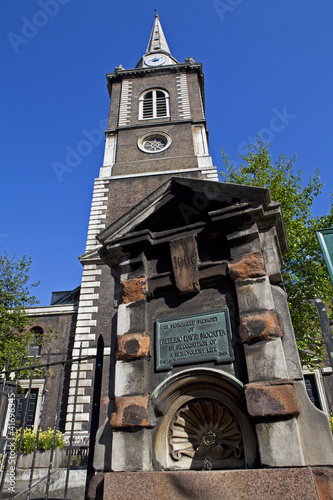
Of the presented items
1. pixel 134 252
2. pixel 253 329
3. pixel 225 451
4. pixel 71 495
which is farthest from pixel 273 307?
pixel 71 495

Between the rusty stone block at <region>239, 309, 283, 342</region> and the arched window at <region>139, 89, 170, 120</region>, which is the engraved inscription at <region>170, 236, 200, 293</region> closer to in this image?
the rusty stone block at <region>239, 309, 283, 342</region>

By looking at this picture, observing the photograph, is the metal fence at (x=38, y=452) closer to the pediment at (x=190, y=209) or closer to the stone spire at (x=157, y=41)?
the pediment at (x=190, y=209)

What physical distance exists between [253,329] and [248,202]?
167 centimetres

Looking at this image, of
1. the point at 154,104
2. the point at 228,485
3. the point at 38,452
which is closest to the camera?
the point at 228,485

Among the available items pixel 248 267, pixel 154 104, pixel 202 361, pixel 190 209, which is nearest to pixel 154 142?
pixel 154 104

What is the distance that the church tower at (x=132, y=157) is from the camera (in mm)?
16469

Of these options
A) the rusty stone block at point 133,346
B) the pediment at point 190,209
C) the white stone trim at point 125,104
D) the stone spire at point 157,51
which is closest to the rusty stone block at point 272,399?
the rusty stone block at point 133,346

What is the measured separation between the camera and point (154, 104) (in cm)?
2525

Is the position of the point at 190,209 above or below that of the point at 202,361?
above

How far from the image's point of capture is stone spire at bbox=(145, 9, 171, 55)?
35.3 metres

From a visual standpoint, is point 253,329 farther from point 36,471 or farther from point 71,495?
point 36,471

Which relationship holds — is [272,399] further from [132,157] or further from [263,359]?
[132,157]

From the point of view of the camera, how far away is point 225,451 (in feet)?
13.6

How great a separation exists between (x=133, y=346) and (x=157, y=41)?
1562 inches
